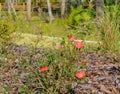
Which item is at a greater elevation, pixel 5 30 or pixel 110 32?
pixel 110 32

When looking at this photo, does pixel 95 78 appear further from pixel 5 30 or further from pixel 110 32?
pixel 5 30

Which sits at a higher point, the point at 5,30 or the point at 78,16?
the point at 5,30

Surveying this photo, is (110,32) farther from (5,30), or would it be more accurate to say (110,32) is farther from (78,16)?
(78,16)

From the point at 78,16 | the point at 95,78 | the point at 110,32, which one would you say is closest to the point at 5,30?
the point at 110,32

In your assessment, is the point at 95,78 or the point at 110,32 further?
the point at 110,32

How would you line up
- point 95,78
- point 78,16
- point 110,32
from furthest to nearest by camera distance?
1. point 78,16
2. point 110,32
3. point 95,78

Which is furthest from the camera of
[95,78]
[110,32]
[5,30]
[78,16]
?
[78,16]

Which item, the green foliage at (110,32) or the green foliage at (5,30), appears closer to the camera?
the green foliage at (110,32)

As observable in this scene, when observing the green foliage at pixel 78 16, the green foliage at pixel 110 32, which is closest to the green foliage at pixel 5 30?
the green foliage at pixel 110 32

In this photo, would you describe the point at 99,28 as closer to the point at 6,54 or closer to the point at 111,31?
the point at 111,31

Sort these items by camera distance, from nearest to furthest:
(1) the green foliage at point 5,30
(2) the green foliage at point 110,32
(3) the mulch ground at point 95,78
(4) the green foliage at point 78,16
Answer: (3) the mulch ground at point 95,78 → (2) the green foliage at point 110,32 → (1) the green foliage at point 5,30 → (4) the green foliage at point 78,16

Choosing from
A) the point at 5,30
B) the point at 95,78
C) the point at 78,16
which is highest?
the point at 95,78

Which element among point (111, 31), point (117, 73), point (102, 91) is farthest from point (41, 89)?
point (111, 31)

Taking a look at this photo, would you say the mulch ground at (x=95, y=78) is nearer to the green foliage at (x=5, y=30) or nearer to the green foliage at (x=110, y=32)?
the green foliage at (x=110, y=32)
